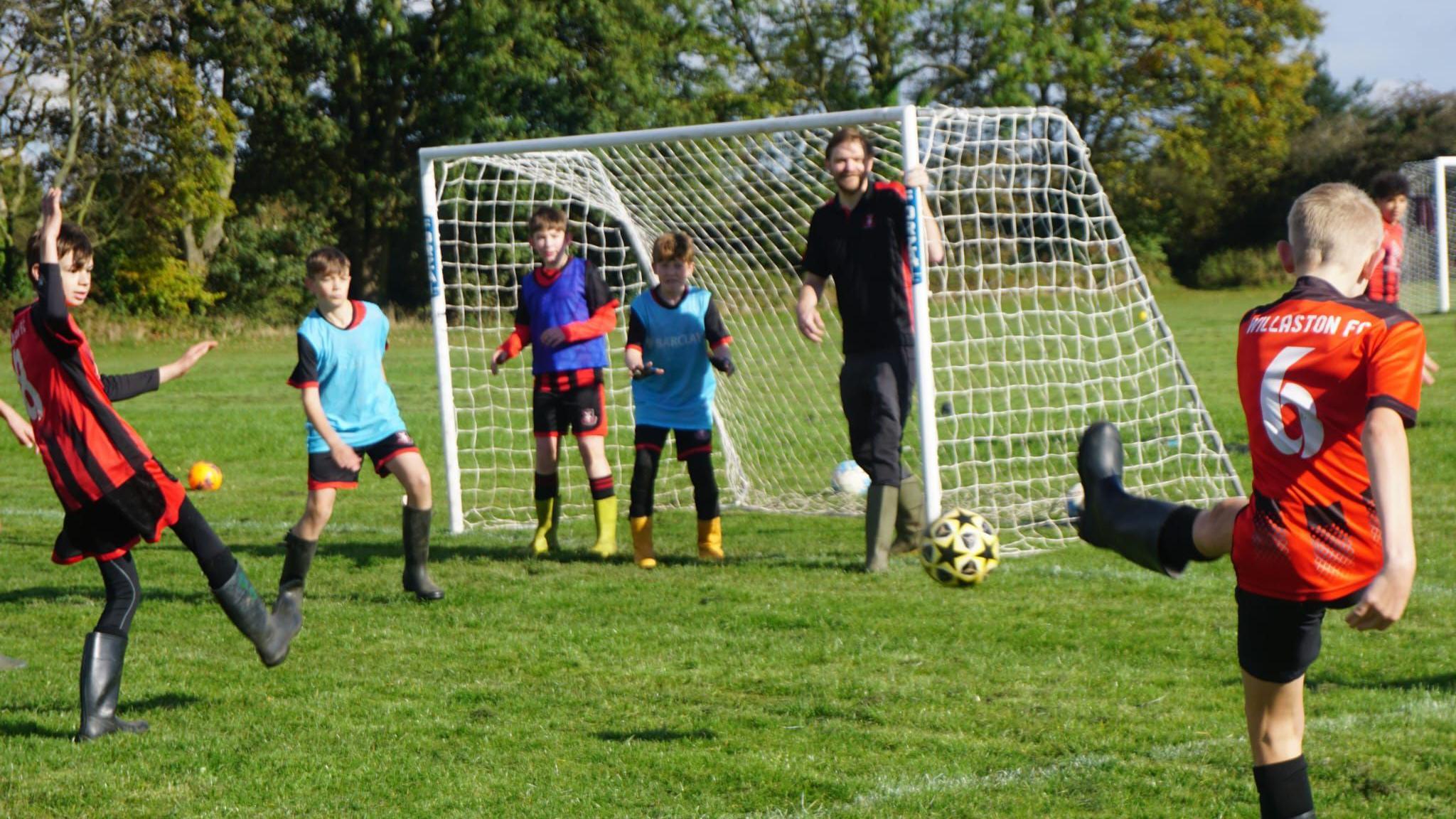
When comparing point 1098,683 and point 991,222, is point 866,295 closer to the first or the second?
point 991,222

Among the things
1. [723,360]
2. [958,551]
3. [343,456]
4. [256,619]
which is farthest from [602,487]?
[256,619]

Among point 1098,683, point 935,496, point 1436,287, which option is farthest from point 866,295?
point 1436,287

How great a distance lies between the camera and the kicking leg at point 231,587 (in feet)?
15.9

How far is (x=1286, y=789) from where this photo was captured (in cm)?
331

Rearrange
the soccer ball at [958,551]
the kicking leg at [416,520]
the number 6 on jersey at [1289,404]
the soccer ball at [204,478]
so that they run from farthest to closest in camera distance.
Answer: the soccer ball at [204,478]
the kicking leg at [416,520]
the soccer ball at [958,551]
the number 6 on jersey at [1289,404]

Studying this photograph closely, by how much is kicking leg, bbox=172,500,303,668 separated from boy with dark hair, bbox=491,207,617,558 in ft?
9.80

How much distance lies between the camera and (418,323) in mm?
32469

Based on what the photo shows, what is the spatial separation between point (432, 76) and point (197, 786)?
33.8 m

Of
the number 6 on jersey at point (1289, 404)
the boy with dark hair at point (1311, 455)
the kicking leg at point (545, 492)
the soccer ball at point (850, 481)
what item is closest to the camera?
the boy with dark hair at point (1311, 455)

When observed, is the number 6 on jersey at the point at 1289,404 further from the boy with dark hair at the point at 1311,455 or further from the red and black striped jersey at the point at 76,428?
the red and black striped jersey at the point at 76,428

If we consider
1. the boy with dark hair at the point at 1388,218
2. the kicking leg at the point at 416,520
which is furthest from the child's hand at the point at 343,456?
the boy with dark hair at the point at 1388,218

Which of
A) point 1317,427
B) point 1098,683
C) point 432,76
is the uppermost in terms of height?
point 432,76

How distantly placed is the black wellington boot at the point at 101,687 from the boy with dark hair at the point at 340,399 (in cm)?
148

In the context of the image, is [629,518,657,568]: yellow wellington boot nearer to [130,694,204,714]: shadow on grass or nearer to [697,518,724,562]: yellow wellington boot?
[697,518,724,562]: yellow wellington boot
